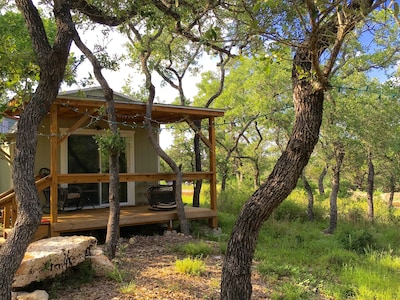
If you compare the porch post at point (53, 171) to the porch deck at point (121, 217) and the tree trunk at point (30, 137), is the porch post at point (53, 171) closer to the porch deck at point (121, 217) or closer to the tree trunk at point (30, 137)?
the porch deck at point (121, 217)

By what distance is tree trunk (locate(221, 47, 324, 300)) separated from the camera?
3482 mm

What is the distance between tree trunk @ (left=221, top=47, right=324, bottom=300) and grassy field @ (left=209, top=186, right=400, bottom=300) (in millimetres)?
1323

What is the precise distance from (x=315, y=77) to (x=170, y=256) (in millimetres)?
4444

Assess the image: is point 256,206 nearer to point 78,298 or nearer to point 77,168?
point 78,298

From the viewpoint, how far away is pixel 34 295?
14.6 feet

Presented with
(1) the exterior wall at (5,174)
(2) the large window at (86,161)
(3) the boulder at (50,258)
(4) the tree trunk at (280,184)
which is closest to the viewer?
(4) the tree trunk at (280,184)

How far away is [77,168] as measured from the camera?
390 inches

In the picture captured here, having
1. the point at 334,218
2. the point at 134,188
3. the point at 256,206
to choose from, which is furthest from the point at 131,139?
the point at 256,206

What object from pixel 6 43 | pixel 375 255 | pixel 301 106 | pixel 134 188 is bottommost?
pixel 375 255

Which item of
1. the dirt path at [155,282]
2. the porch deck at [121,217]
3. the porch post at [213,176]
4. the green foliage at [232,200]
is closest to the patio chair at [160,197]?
the porch deck at [121,217]

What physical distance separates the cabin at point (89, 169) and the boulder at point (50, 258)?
2.11m

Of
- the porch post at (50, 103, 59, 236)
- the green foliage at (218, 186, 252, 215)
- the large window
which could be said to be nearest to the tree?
the porch post at (50, 103, 59, 236)

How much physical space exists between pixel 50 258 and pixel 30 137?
1.94m

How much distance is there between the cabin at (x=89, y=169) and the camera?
7.53 meters
